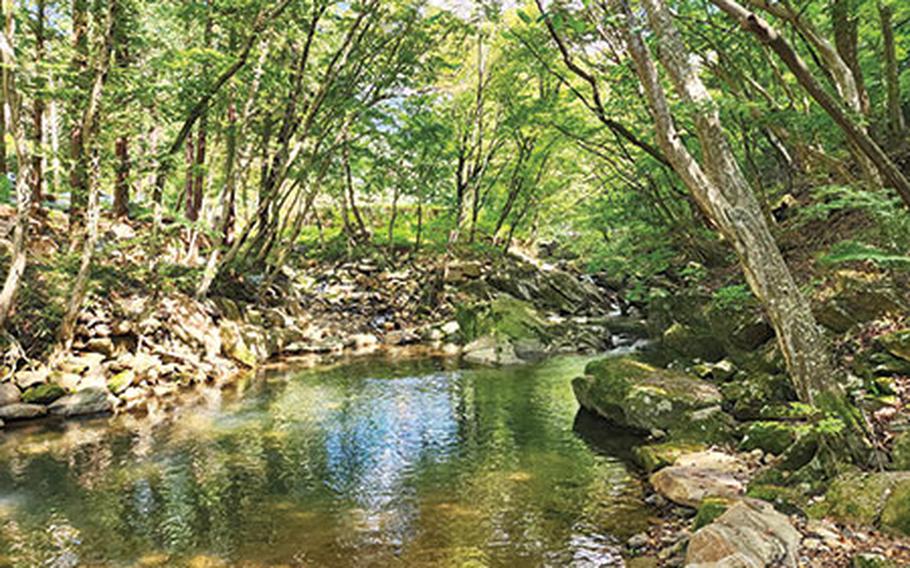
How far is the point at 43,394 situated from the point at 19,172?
157 inches

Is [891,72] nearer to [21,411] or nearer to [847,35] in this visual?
[847,35]

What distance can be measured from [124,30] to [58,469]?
833cm

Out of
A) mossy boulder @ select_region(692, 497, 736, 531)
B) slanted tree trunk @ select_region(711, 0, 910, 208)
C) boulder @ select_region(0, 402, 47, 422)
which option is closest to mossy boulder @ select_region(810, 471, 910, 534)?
mossy boulder @ select_region(692, 497, 736, 531)

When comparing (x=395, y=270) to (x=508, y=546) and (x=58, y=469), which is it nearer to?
(x=58, y=469)

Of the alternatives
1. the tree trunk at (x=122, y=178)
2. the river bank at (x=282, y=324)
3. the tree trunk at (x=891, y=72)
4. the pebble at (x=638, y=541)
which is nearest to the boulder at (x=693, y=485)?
the pebble at (x=638, y=541)

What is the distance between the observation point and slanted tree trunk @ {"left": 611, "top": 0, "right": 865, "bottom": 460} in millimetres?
4887

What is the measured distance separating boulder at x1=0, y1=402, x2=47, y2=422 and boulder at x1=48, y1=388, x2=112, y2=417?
0.17 meters

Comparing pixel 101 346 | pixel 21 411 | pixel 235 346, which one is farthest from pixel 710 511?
pixel 235 346

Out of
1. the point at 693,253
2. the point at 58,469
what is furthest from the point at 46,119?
the point at 693,253

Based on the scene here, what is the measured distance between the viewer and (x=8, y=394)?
9250 millimetres

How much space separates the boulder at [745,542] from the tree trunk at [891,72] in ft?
21.9

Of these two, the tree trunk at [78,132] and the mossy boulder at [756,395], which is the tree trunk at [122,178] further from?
the mossy boulder at [756,395]

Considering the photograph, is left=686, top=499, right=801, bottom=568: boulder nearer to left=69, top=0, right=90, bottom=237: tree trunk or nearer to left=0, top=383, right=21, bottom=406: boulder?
A: left=0, top=383, right=21, bottom=406: boulder

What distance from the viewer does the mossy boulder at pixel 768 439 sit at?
5.95 meters
